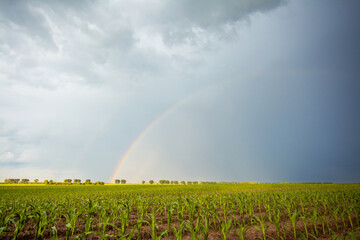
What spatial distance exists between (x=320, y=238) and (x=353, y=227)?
2766 mm

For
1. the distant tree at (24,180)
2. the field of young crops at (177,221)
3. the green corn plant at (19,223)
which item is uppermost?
the green corn plant at (19,223)

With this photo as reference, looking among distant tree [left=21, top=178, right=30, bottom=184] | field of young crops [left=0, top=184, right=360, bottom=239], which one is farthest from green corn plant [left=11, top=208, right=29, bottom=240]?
distant tree [left=21, top=178, right=30, bottom=184]

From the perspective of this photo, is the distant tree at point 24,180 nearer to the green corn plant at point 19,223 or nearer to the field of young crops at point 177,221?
the field of young crops at point 177,221

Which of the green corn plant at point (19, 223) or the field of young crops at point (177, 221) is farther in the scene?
the field of young crops at point (177, 221)

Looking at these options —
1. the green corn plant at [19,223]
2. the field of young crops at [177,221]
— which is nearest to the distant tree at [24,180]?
the field of young crops at [177,221]

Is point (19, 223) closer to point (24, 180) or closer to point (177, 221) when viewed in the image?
point (177, 221)

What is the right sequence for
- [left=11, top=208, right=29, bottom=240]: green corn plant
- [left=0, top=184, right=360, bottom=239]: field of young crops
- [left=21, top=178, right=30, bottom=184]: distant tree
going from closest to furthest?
[left=11, top=208, right=29, bottom=240]: green corn plant < [left=0, top=184, right=360, bottom=239]: field of young crops < [left=21, top=178, right=30, bottom=184]: distant tree

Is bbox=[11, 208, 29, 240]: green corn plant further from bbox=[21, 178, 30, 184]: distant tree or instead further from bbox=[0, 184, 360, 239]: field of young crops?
bbox=[21, 178, 30, 184]: distant tree

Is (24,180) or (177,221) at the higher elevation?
(177,221)

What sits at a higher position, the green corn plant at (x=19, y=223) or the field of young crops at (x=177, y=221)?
the green corn plant at (x=19, y=223)

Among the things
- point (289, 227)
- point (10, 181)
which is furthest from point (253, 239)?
point (10, 181)

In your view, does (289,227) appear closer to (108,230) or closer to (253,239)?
(253,239)

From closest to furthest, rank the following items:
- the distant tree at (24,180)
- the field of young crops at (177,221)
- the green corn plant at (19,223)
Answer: the green corn plant at (19,223), the field of young crops at (177,221), the distant tree at (24,180)

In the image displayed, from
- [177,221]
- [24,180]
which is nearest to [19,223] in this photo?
[177,221]
